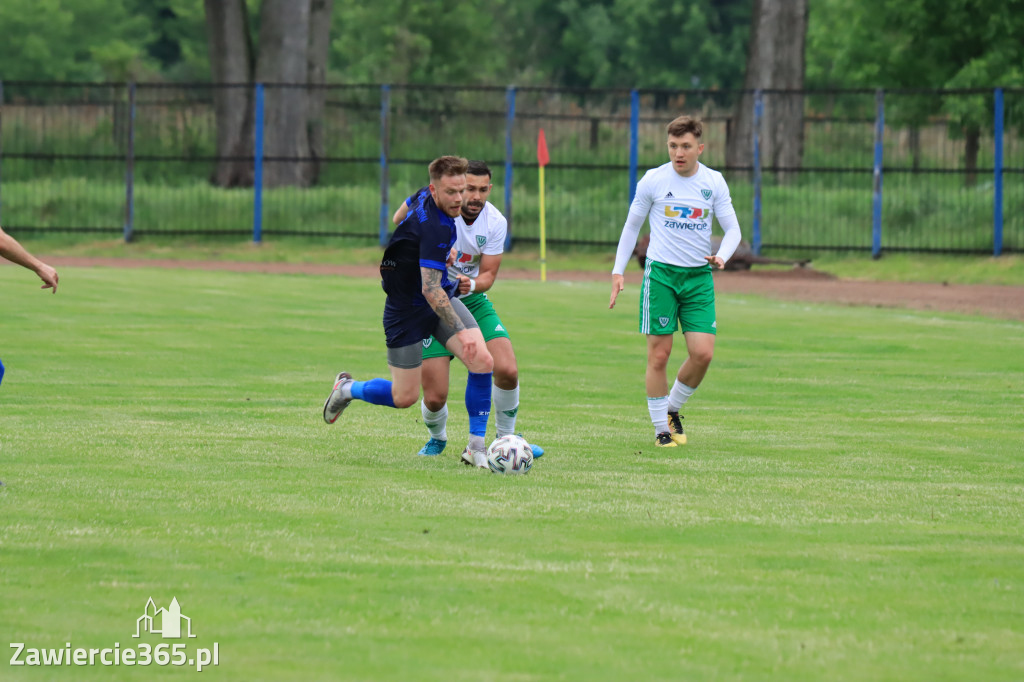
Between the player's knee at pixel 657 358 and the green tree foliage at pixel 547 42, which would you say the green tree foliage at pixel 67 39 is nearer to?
the green tree foliage at pixel 547 42

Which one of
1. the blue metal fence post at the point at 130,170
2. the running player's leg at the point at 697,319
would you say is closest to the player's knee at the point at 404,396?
the running player's leg at the point at 697,319

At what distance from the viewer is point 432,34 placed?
66625 mm

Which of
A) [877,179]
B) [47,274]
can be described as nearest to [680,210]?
[47,274]

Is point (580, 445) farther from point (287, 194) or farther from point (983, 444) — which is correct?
point (287, 194)

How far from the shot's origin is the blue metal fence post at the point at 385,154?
3091cm

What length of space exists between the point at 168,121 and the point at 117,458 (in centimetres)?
2647

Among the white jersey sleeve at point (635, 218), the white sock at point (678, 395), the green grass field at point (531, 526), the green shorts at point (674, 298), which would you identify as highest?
the white jersey sleeve at point (635, 218)

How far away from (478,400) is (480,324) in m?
0.48

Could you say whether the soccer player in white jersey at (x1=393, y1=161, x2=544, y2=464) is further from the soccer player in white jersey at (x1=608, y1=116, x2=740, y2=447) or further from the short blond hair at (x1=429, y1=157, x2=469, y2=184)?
the soccer player in white jersey at (x1=608, y1=116, x2=740, y2=447)

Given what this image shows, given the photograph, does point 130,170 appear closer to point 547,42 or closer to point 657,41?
point 657,41

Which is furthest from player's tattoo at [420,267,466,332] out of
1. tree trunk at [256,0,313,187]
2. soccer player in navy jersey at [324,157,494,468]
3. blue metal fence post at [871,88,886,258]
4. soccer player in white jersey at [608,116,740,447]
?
tree trunk at [256,0,313,187]

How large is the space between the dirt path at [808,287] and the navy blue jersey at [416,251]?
13617 millimetres

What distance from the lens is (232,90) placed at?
117 feet

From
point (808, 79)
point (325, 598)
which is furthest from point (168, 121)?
point (808, 79)
